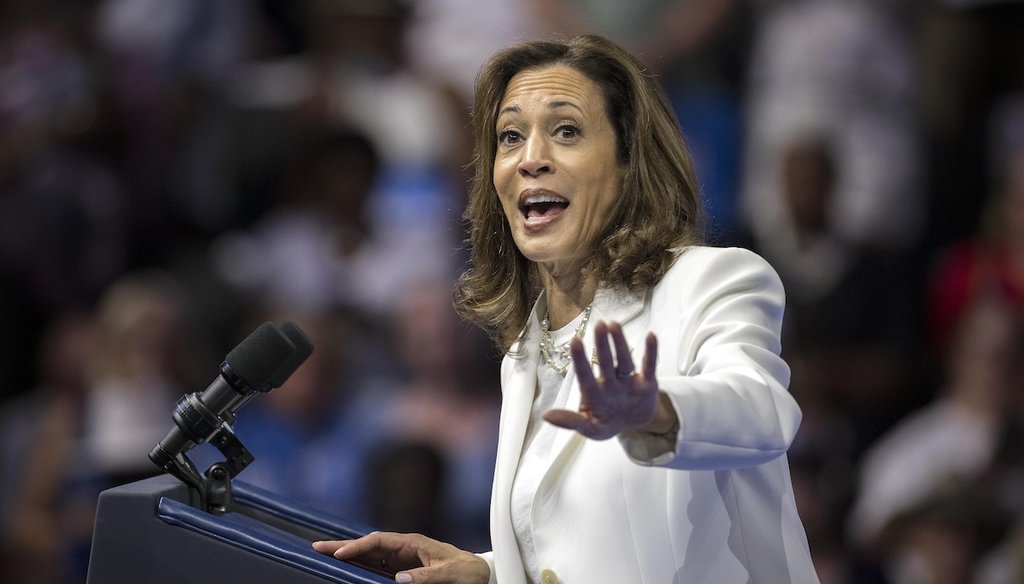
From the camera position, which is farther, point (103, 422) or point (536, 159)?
point (103, 422)

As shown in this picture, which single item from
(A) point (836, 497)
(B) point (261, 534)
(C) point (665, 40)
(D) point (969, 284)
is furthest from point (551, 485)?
(C) point (665, 40)

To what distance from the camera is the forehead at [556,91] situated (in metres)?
2.13

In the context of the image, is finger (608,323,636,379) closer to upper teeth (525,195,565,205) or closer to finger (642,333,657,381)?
finger (642,333,657,381)

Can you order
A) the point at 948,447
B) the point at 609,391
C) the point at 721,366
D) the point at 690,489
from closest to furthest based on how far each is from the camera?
the point at 609,391 < the point at 721,366 < the point at 690,489 < the point at 948,447

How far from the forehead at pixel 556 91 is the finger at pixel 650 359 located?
711 millimetres

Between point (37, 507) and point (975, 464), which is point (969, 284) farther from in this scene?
point (37, 507)

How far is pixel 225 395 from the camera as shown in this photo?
6.13ft

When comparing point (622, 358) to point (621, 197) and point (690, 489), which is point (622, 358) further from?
point (621, 197)

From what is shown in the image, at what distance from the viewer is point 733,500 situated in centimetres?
187

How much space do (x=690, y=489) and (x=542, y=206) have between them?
1.85ft

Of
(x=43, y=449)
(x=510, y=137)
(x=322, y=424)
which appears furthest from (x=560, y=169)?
(x=43, y=449)

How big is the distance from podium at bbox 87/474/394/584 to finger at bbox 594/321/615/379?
48 centimetres

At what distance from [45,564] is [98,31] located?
2.25 m

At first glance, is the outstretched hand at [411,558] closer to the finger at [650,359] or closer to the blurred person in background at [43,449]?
the finger at [650,359]
